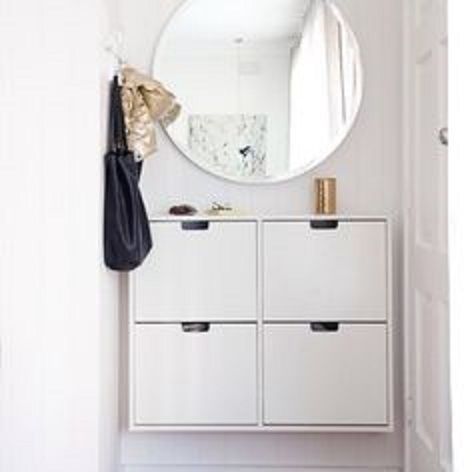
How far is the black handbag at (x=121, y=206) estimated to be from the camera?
2516mm

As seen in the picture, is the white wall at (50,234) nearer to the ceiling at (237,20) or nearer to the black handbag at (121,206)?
the black handbag at (121,206)

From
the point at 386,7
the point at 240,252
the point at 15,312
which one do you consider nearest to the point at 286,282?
the point at 240,252

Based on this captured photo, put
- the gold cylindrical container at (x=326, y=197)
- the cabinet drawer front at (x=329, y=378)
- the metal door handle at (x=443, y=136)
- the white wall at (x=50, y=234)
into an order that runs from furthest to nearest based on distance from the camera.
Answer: the gold cylindrical container at (x=326, y=197), the cabinet drawer front at (x=329, y=378), the white wall at (x=50, y=234), the metal door handle at (x=443, y=136)

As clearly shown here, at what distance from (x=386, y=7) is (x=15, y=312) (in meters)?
1.81

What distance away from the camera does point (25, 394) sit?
8.01ft

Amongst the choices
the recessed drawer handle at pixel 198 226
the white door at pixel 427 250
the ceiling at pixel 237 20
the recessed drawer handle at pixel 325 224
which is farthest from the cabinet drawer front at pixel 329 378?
the ceiling at pixel 237 20

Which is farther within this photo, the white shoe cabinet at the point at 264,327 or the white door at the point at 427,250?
the white shoe cabinet at the point at 264,327

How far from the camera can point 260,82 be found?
290cm

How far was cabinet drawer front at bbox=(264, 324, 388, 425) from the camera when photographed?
2.66 m

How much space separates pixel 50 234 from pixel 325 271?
3.21 feet

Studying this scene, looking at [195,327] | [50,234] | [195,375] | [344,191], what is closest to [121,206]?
[50,234]

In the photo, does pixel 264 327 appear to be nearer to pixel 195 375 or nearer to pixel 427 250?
pixel 195 375

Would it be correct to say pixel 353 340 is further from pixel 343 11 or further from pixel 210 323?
pixel 343 11

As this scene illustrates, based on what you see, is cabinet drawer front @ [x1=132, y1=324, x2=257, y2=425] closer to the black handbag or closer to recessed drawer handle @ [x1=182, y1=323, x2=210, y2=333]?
recessed drawer handle @ [x1=182, y1=323, x2=210, y2=333]
